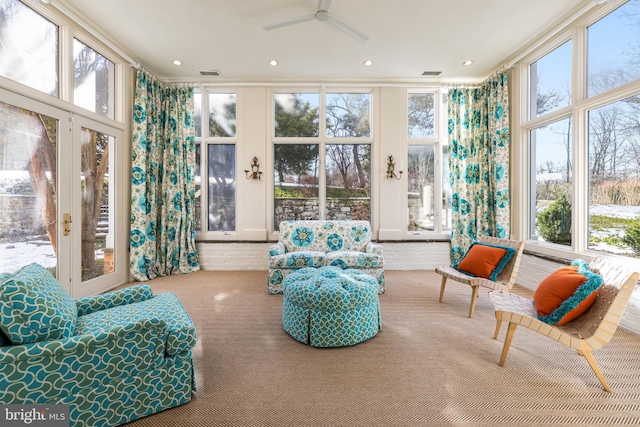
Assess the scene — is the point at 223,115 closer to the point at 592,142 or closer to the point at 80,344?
the point at 80,344

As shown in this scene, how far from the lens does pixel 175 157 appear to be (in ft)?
14.5

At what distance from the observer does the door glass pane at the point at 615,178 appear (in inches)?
106

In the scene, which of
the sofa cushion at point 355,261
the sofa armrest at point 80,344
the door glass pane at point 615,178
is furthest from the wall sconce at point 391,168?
the sofa armrest at point 80,344

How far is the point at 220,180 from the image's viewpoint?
15.8ft

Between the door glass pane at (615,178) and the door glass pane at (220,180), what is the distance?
4837mm

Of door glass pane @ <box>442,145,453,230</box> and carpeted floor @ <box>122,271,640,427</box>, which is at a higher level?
door glass pane @ <box>442,145,453,230</box>

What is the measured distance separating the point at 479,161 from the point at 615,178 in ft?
5.71

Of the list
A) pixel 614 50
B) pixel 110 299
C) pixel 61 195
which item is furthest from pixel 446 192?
pixel 61 195

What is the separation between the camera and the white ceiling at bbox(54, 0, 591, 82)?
295cm

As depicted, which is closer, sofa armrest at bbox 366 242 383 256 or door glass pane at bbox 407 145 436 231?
sofa armrest at bbox 366 242 383 256

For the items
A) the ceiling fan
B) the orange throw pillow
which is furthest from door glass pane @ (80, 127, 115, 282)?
the orange throw pillow

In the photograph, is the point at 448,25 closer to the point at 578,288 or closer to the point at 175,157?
the point at 578,288

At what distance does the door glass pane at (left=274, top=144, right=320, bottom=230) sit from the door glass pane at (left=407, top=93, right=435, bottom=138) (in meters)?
1.72

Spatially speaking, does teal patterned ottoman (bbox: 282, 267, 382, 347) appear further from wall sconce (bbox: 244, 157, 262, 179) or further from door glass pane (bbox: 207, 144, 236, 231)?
door glass pane (bbox: 207, 144, 236, 231)
